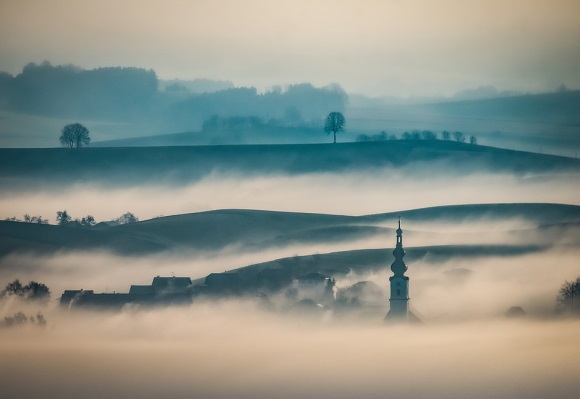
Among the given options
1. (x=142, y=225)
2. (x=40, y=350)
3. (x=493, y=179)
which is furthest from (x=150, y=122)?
(x=40, y=350)

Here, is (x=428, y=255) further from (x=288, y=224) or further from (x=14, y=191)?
(x=14, y=191)

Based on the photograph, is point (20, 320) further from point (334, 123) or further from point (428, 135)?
point (428, 135)

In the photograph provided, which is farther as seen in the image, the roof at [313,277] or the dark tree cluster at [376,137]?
the dark tree cluster at [376,137]

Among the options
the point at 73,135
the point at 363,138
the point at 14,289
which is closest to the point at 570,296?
the point at 14,289

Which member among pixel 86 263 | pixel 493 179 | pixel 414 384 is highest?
pixel 493 179

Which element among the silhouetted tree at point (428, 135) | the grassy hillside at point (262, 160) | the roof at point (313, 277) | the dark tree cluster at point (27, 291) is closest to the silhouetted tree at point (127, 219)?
the grassy hillside at point (262, 160)

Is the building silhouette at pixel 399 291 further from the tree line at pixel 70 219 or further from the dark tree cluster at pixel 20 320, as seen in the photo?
the tree line at pixel 70 219
